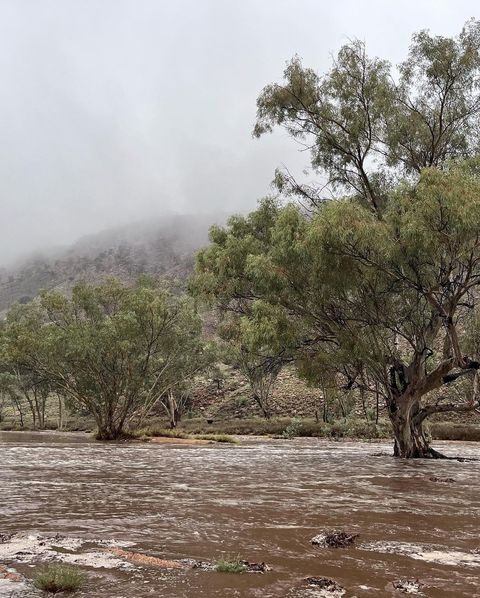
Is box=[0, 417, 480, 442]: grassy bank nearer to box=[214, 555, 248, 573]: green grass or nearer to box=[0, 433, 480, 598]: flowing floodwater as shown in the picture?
box=[0, 433, 480, 598]: flowing floodwater

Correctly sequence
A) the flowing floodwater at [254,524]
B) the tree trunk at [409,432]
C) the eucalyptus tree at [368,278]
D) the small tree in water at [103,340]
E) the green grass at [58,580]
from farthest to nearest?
1. the small tree in water at [103,340]
2. the tree trunk at [409,432]
3. the eucalyptus tree at [368,278]
4. the flowing floodwater at [254,524]
5. the green grass at [58,580]

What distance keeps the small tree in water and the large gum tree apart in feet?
53.5

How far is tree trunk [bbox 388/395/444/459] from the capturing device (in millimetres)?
22859

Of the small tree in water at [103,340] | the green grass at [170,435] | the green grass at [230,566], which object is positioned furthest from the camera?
the green grass at [170,435]

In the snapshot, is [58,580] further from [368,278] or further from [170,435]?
[170,435]

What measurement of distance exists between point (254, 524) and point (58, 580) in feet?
14.2

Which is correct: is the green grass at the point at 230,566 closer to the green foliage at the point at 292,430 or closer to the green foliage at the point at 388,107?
the green foliage at the point at 388,107

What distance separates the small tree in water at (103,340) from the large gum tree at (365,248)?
53.5 ft

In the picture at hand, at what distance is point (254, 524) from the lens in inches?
343

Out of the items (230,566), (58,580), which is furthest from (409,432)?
(58,580)

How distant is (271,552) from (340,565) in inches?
37.6

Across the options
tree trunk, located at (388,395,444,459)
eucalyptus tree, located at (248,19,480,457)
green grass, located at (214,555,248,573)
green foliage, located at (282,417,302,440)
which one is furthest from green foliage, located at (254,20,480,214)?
green foliage, located at (282,417,302,440)

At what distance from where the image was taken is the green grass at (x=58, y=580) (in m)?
4.86

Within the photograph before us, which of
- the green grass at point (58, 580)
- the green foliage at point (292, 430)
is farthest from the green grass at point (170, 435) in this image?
the green grass at point (58, 580)
